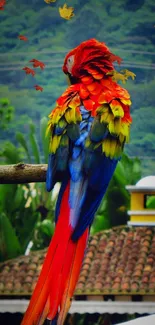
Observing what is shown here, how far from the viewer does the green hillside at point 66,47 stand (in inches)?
127

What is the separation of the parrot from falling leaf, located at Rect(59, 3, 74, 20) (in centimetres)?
52

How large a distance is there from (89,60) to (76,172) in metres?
0.48

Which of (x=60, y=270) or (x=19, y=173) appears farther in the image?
(x=60, y=270)

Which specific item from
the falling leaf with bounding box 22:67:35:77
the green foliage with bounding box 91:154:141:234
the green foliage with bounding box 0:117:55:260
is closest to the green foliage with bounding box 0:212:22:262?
the green foliage with bounding box 0:117:55:260

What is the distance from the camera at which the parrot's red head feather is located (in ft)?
9.61

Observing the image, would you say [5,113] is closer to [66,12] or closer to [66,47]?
[66,47]

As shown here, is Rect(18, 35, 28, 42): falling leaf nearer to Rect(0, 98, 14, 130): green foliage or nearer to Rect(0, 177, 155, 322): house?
Rect(0, 98, 14, 130): green foliage

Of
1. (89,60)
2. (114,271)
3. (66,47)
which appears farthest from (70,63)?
(114,271)

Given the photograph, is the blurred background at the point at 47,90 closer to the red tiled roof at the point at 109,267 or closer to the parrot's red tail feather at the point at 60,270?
the red tiled roof at the point at 109,267

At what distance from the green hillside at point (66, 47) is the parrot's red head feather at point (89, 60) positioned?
0.16 meters

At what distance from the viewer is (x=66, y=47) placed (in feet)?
10.7

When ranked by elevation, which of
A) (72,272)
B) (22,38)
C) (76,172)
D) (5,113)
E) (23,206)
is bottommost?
(72,272)

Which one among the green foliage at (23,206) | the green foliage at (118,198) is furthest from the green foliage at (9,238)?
the green foliage at (118,198)

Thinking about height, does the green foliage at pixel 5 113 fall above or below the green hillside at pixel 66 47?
below
